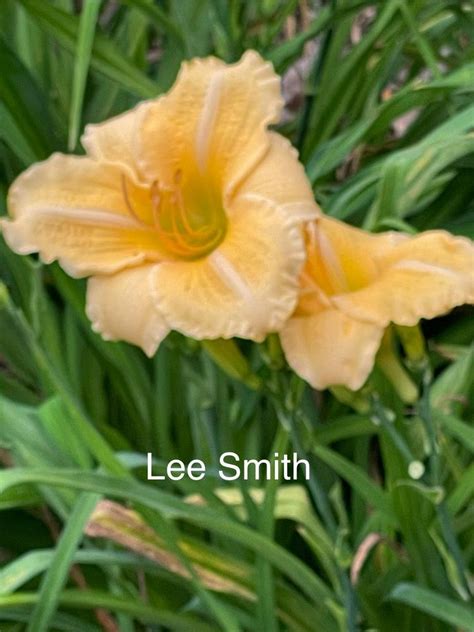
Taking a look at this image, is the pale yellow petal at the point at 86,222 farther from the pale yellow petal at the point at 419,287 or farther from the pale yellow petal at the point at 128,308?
the pale yellow petal at the point at 419,287

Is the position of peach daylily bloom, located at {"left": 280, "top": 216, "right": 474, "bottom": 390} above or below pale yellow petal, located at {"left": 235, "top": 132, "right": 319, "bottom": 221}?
below

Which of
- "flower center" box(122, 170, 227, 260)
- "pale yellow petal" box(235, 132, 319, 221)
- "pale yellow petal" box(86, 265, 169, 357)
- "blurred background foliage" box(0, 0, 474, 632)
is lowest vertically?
"blurred background foliage" box(0, 0, 474, 632)

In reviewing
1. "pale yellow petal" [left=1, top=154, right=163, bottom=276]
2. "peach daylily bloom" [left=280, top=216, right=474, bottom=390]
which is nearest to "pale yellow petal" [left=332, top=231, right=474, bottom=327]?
"peach daylily bloom" [left=280, top=216, right=474, bottom=390]

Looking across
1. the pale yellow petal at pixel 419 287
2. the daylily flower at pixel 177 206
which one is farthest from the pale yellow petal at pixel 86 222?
the pale yellow petal at pixel 419 287

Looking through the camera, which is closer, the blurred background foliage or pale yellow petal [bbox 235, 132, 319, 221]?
pale yellow petal [bbox 235, 132, 319, 221]

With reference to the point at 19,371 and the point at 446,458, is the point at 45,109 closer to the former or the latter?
the point at 19,371

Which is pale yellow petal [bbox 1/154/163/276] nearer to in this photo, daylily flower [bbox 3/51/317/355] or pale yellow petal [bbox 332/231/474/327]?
daylily flower [bbox 3/51/317/355]

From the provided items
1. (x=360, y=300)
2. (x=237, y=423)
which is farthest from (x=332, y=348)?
(x=237, y=423)

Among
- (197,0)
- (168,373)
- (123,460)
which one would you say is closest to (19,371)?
(168,373)
